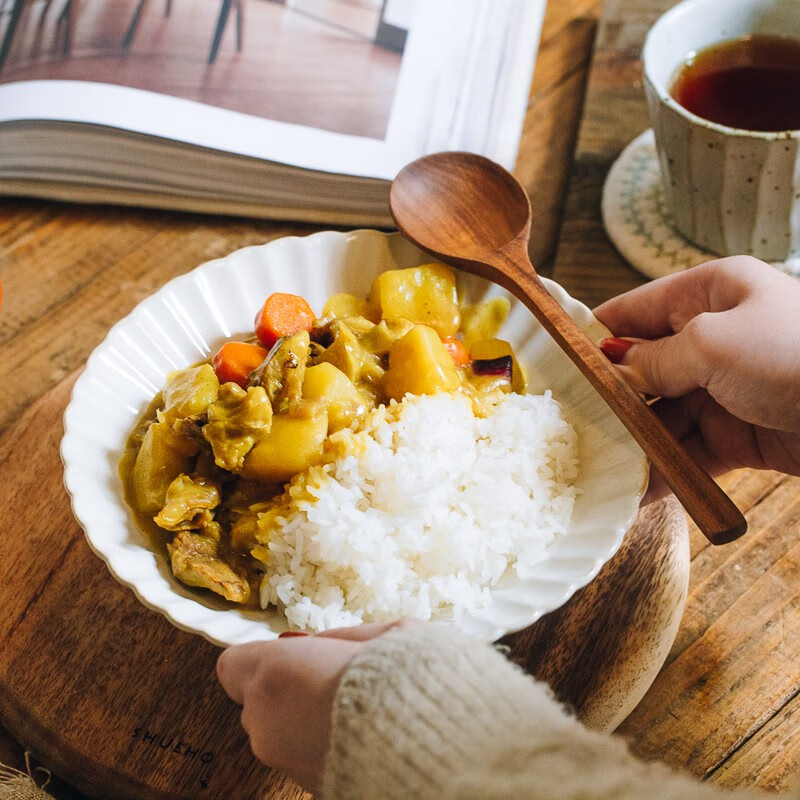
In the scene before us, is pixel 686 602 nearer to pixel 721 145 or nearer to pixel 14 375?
pixel 721 145

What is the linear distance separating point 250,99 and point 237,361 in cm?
93

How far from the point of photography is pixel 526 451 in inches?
58.2

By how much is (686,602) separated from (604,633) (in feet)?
0.68

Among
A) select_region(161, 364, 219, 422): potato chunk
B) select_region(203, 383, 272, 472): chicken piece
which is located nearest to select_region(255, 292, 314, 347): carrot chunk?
select_region(161, 364, 219, 422): potato chunk

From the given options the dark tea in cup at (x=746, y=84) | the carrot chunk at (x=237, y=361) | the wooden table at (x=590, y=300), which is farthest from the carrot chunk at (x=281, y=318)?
the dark tea in cup at (x=746, y=84)

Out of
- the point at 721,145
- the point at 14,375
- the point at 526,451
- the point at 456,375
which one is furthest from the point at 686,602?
the point at 14,375

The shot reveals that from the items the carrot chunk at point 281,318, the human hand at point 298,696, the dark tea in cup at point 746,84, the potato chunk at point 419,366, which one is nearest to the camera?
the human hand at point 298,696

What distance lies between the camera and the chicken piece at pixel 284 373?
1417 mm

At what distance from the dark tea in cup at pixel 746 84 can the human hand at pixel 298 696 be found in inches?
55.8

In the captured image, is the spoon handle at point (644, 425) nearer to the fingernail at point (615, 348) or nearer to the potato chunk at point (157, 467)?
the fingernail at point (615, 348)

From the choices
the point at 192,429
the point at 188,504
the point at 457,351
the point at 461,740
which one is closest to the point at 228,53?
the point at 457,351

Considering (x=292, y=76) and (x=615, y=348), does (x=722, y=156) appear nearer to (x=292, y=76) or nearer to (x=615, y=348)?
(x=615, y=348)

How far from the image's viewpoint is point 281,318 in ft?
5.37

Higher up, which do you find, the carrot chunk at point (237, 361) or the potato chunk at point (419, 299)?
the potato chunk at point (419, 299)
